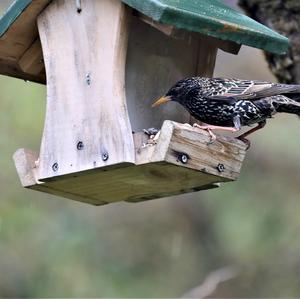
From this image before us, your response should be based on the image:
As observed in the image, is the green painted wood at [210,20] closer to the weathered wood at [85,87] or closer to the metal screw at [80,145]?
the weathered wood at [85,87]

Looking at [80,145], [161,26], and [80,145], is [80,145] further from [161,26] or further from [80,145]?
[161,26]

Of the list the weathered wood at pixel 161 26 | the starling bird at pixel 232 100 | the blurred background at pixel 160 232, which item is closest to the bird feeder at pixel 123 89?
the weathered wood at pixel 161 26

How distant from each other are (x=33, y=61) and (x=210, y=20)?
125cm

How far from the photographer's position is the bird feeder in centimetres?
493

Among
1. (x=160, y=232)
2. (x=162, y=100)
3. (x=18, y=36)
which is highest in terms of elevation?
(x=18, y=36)

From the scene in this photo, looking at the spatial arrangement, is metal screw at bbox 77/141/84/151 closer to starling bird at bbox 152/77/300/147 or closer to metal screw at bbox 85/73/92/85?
metal screw at bbox 85/73/92/85

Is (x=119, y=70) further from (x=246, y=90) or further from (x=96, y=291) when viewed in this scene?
(x=96, y=291)

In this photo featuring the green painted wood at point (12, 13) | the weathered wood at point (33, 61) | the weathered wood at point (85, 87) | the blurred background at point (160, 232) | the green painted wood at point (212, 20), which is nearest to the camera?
the green painted wood at point (212, 20)

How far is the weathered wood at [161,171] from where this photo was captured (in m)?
4.88

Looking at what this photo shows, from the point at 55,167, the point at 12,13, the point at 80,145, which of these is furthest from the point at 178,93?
the point at 12,13

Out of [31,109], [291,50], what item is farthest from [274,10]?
[31,109]

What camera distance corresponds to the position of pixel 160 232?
1033cm

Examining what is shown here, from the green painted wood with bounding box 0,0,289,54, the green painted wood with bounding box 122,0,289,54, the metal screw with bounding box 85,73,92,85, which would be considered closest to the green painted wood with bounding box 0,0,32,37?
the green painted wood with bounding box 0,0,289,54

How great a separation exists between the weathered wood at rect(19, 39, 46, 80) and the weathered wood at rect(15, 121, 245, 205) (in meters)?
0.61
